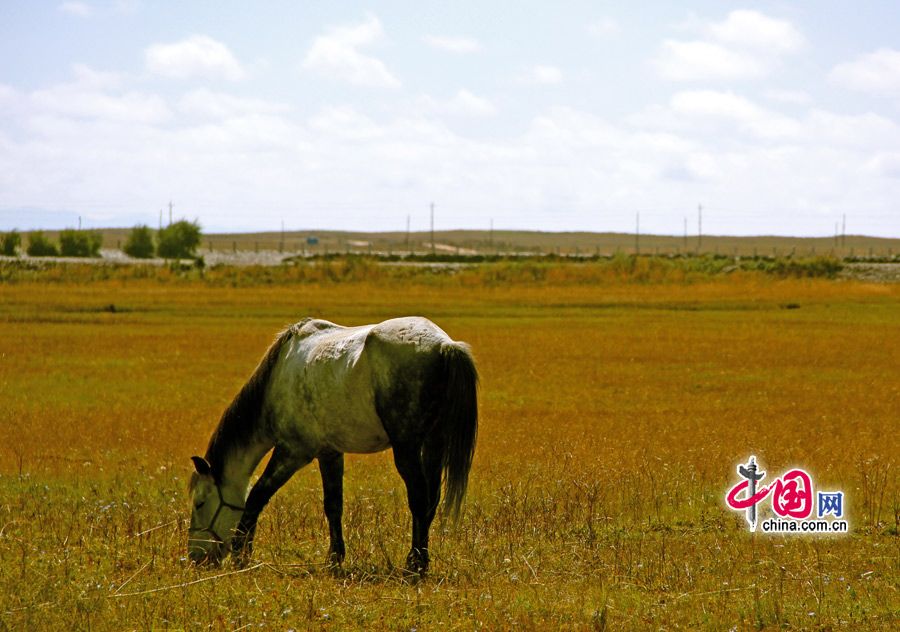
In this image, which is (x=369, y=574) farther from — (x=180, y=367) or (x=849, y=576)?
(x=180, y=367)

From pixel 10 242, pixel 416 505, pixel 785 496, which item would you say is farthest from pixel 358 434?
pixel 10 242

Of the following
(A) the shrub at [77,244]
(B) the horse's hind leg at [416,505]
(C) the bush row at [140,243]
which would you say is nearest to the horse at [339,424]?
(B) the horse's hind leg at [416,505]

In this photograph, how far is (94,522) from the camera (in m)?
11.2

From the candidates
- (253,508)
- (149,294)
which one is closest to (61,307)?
(149,294)

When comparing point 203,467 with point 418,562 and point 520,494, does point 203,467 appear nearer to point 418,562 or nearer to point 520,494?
point 418,562

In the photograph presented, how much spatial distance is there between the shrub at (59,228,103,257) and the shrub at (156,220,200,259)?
656 centimetres

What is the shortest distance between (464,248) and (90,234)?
74.2 metres

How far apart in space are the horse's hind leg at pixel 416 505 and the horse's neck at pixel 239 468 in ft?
5.55

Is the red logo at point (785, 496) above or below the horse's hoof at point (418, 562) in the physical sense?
below

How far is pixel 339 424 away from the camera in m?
9.50

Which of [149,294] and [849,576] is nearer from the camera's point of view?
[849,576]

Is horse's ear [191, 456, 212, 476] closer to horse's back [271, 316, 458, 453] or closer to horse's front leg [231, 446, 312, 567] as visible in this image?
horse's front leg [231, 446, 312, 567]

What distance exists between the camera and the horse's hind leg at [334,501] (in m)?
9.55

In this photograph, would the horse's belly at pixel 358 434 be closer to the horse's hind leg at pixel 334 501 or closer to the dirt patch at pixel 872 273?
the horse's hind leg at pixel 334 501
